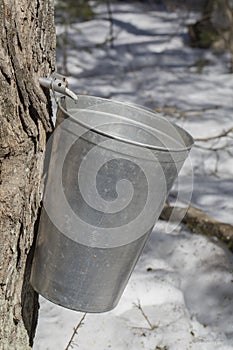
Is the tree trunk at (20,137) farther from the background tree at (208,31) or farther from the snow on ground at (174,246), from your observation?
the background tree at (208,31)

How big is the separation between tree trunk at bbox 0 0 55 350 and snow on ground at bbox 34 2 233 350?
1.61 feet

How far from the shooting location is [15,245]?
161cm

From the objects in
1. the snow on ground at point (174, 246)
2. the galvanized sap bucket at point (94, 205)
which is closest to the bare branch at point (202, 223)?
the snow on ground at point (174, 246)

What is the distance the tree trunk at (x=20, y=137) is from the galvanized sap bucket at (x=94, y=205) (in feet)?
0.16

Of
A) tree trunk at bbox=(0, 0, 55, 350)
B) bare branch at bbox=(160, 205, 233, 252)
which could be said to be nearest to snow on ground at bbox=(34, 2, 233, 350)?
bare branch at bbox=(160, 205, 233, 252)

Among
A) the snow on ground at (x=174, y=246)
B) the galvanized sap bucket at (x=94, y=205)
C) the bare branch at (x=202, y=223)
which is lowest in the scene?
the snow on ground at (x=174, y=246)

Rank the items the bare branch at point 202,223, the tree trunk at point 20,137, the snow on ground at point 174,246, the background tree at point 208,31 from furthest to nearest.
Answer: the background tree at point 208,31 < the bare branch at point 202,223 < the snow on ground at point 174,246 < the tree trunk at point 20,137

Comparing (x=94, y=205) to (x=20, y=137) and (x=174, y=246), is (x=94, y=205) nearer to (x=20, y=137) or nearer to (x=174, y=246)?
(x=20, y=137)

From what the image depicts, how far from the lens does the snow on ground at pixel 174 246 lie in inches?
85.8

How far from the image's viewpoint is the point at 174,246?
266 cm

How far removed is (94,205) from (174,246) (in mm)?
1237

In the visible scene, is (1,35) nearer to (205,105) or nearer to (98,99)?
(98,99)

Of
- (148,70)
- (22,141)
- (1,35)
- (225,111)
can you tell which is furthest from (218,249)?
(148,70)

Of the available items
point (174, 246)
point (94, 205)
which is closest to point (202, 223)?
point (174, 246)
